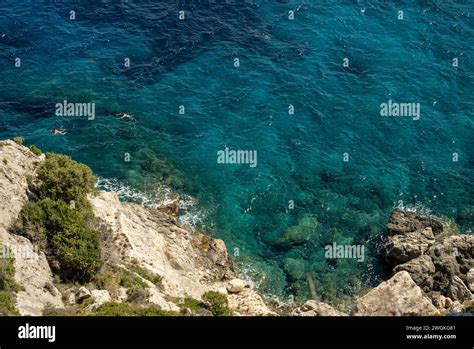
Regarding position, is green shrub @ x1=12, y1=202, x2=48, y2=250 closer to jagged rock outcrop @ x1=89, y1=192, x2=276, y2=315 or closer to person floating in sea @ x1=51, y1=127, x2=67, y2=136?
jagged rock outcrop @ x1=89, y1=192, x2=276, y2=315

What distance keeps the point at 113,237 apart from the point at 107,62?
118 ft

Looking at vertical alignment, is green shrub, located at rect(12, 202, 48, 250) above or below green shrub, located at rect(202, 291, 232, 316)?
above

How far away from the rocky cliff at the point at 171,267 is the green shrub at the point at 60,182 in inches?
41.1

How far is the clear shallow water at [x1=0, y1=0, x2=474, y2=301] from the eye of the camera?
5391 cm

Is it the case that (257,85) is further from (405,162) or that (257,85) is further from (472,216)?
(472,216)

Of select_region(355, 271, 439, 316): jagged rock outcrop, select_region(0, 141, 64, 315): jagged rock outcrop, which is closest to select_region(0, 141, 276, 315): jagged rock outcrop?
select_region(0, 141, 64, 315): jagged rock outcrop

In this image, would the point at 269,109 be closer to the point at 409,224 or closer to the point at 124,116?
the point at 124,116

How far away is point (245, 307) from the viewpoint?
41938mm

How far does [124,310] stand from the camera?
103 feet

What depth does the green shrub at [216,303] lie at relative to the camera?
1502 inches

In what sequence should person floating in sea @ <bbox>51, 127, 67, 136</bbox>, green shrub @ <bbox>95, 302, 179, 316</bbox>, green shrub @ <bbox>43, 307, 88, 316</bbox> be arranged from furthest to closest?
person floating in sea @ <bbox>51, 127, 67, 136</bbox> < green shrub @ <bbox>95, 302, 179, 316</bbox> < green shrub @ <bbox>43, 307, 88, 316</bbox>

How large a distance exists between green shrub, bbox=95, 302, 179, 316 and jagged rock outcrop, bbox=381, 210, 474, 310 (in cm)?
2328

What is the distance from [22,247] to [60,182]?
6.52 metres
